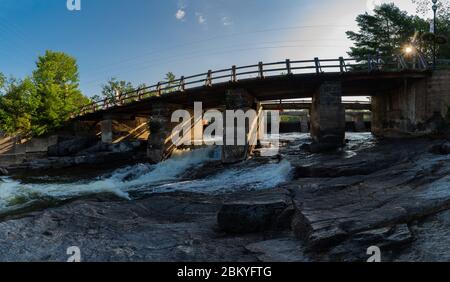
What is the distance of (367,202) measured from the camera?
7594 millimetres

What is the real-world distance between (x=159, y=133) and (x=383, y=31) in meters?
34.9

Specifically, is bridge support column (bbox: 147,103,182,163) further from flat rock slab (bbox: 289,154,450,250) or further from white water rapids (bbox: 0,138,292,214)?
flat rock slab (bbox: 289,154,450,250)

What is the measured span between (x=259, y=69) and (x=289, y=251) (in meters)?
17.9

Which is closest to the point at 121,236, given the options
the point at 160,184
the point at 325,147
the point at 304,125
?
the point at 160,184

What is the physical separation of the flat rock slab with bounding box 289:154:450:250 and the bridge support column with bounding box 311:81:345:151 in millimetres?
10632

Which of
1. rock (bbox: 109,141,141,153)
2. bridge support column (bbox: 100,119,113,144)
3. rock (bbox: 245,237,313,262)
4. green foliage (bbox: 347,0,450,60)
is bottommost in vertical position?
rock (bbox: 245,237,313,262)

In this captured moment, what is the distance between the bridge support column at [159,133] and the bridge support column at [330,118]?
12.3 metres

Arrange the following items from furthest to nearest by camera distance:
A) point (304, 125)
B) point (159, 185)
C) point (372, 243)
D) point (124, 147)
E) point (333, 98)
→ point (304, 125), point (124, 147), point (333, 98), point (159, 185), point (372, 243)

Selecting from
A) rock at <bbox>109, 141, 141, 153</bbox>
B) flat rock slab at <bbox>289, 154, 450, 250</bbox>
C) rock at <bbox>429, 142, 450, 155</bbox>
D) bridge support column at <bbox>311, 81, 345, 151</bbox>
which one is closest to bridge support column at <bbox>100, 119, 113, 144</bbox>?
rock at <bbox>109, 141, 141, 153</bbox>

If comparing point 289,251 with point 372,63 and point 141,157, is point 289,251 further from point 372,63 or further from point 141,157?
point 141,157

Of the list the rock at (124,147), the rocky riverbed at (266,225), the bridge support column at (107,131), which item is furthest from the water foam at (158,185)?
the bridge support column at (107,131)

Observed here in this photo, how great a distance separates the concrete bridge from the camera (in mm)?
20077

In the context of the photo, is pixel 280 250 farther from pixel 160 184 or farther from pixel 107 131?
pixel 107 131
